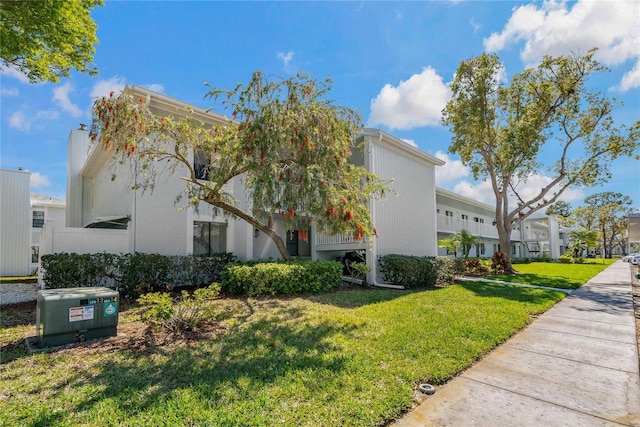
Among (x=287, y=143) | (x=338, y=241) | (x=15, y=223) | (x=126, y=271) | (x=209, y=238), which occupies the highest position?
(x=287, y=143)

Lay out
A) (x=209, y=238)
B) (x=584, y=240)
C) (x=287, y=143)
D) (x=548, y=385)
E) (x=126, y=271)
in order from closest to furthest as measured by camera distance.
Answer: (x=548, y=385) → (x=287, y=143) → (x=126, y=271) → (x=209, y=238) → (x=584, y=240)

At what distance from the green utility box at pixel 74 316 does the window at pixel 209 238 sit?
6.44 m

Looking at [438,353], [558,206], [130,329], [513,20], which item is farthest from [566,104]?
[558,206]

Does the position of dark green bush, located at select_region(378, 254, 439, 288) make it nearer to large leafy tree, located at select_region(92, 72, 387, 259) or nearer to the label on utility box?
large leafy tree, located at select_region(92, 72, 387, 259)

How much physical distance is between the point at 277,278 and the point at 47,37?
25.6 feet

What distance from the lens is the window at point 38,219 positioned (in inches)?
800

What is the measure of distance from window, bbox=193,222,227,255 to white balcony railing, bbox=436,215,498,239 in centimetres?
1609

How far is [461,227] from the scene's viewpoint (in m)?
25.8

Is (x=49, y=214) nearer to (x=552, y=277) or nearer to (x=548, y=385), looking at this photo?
(x=548, y=385)

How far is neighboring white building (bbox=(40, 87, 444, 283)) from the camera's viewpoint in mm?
10484

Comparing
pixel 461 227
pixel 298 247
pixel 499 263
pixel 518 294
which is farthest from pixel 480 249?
pixel 298 247

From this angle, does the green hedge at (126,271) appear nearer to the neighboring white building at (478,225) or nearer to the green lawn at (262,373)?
the green lawn at (262,373)

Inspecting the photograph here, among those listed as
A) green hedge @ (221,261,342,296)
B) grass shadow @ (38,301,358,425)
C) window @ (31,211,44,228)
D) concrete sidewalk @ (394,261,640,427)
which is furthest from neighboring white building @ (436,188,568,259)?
window @ (31,211,44,228)

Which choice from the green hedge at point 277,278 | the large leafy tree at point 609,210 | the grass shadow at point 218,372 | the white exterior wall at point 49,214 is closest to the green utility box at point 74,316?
the grass shadow at point 218,372
